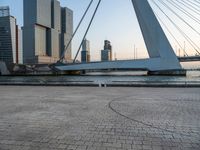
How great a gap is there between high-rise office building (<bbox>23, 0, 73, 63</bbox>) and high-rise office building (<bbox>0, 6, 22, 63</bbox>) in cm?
322

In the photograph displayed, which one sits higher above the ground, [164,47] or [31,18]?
[31,18]

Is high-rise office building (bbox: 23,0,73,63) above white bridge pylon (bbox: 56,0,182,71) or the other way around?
above

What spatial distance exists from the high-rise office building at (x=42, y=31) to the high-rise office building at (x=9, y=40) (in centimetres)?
322

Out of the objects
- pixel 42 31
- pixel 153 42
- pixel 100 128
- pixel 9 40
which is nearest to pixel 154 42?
pixel 153 42

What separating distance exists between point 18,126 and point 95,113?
191 cm

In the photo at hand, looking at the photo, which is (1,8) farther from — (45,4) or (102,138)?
(102,138)

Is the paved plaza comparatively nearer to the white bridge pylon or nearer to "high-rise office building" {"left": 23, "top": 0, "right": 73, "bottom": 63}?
the white bridge pylon

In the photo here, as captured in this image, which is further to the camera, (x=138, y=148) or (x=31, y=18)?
(x=31, y=18)

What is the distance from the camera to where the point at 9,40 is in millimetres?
82750

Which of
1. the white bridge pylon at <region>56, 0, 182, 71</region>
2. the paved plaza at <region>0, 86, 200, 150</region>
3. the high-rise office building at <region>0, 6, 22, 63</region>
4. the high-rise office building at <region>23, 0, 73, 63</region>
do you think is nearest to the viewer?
the paved plaza at <region>0, 86, 200, 150</region>

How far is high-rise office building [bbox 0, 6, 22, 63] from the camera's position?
268 feet

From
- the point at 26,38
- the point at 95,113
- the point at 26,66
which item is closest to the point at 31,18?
the point at 26,38

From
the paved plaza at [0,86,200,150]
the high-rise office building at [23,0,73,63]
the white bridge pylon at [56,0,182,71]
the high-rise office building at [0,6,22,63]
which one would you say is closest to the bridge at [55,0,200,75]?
the white bridge pylon at [56,0,182,71]

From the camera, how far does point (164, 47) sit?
33.6 metres
